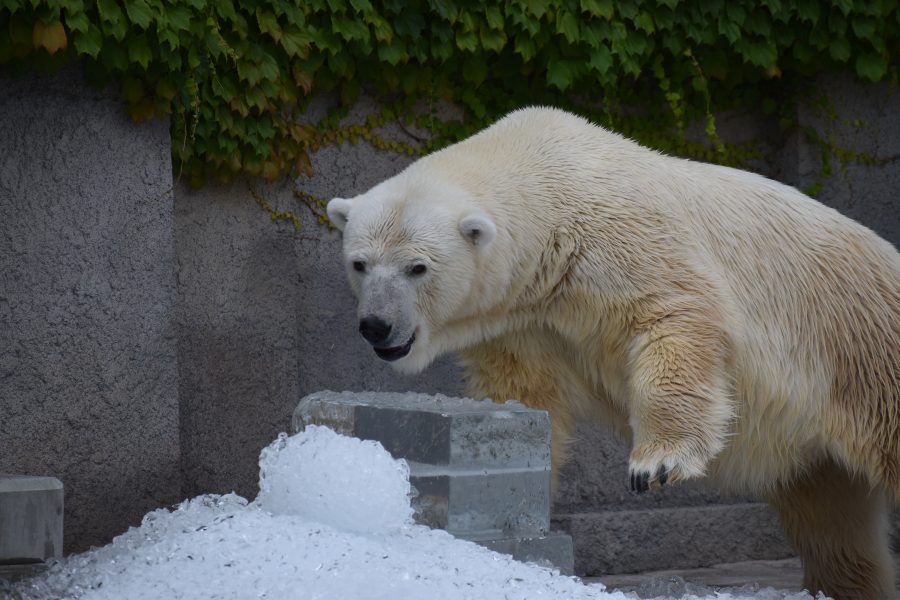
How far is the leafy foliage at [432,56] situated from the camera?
470 cm

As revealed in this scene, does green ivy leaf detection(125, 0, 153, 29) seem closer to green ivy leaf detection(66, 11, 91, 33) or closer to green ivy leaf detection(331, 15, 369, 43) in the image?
green ivy leaf detection(66, 11, 91, 33)

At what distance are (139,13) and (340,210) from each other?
1120 mm

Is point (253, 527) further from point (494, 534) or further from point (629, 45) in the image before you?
point (629, 45)

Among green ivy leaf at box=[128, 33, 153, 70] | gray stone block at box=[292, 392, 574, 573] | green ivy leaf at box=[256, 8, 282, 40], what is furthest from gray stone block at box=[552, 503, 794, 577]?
→ green ivy leaf at box=[128, 33, 153, 70]

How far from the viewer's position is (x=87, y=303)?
475 centimetres

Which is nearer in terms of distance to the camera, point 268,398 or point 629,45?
point 268,398

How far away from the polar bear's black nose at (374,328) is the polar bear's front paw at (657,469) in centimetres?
87

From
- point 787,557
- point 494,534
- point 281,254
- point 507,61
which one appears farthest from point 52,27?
point 787,557

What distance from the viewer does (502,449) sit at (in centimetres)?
325

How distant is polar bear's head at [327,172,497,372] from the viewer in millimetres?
3969

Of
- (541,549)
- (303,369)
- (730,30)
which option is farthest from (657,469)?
(730,30)

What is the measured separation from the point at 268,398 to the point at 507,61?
1.87 meters

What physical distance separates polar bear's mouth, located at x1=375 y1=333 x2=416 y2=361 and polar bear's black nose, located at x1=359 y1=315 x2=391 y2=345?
0.27ft

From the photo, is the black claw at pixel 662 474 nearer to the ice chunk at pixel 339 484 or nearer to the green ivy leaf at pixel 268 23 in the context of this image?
the ice chunk at pixel 339 484
